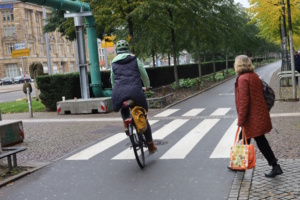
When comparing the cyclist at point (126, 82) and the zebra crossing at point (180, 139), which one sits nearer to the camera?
the cyclist at point (126, 82)

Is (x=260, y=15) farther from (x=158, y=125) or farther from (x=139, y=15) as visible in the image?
(x=158, y=125)

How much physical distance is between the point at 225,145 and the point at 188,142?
0.84 meters

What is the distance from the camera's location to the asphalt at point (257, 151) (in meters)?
4.98

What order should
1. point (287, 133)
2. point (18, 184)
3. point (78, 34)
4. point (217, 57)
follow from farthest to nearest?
point (217, 57) < point (78, 34) < point (287, 133) < point (18, 184)

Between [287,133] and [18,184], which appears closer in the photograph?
[18,184]

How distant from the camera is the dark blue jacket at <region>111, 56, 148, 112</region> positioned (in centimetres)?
646

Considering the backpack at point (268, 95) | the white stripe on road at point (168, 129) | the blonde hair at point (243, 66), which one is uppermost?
the blonde hair at point (243, 66)

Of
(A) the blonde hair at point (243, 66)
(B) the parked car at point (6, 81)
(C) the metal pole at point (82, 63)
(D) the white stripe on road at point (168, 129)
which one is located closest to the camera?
(A) the blonde hair at point (243, 66)

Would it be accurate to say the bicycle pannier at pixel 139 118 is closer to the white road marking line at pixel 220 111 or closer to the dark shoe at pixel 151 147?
the dark shoe at pixel 151 147

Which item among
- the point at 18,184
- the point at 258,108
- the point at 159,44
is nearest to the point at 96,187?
the point at 18,184

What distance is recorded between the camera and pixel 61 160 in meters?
7.51

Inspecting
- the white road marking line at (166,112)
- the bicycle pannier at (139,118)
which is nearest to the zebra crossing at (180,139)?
the white road marking line at (166,112)

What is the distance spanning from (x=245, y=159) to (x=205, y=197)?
2.82ft

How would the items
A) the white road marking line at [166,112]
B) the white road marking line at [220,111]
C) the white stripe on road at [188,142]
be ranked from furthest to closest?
the white road marking line at [166,112]
the white road marking line at [220,111]
the white stripe on road at [188,142]
